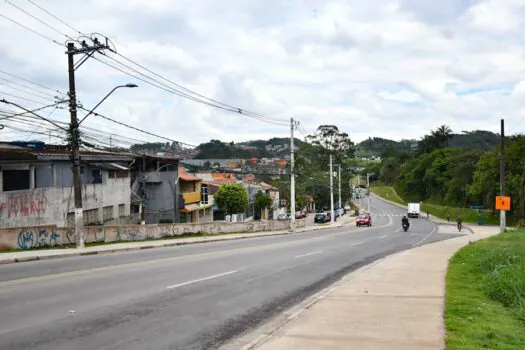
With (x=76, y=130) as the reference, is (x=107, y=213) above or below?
below

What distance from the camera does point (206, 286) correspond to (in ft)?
45.8

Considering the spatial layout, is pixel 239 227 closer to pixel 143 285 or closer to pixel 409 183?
pixel 143 285

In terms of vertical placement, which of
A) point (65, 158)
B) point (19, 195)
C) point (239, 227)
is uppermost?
point (65, 158)

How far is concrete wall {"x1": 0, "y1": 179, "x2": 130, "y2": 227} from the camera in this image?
2759 centimetres

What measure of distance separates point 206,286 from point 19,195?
59.8 ft

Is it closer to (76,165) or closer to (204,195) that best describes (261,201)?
(204,195)

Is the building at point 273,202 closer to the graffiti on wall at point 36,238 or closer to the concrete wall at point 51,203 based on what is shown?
the concrete wall at point 51,203

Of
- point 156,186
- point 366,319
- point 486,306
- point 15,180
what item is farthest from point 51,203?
point 486,306

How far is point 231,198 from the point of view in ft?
213

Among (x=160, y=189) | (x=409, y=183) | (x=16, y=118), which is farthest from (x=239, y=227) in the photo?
(x=409, y=183)

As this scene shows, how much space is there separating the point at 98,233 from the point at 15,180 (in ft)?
20.2

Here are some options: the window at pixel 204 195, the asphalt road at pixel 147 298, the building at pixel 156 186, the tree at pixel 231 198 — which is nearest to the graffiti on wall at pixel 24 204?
the asphalt road at pixel 147 298

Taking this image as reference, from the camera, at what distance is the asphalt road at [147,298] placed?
27.9ft

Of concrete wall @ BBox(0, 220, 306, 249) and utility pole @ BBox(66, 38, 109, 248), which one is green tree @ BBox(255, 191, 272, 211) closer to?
concrete wall @ BBox(0, 220, 306, 249)
